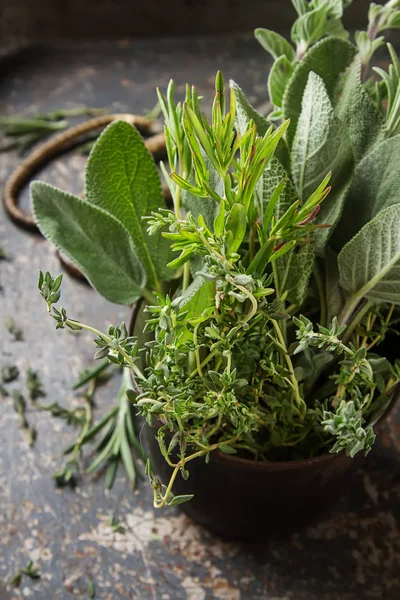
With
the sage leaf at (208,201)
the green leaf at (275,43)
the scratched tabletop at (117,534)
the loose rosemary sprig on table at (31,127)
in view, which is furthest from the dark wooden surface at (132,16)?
the sage leaf at (208,201)

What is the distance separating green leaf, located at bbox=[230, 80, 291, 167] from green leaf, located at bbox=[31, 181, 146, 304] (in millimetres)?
105

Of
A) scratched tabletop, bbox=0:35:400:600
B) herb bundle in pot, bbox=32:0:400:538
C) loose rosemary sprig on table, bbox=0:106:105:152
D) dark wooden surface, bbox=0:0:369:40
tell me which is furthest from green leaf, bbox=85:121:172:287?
dark wooden surface, bbox=0:0:369:40

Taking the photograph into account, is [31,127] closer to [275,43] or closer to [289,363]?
[275,43]

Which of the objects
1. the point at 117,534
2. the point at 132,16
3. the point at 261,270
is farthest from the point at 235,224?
the point at 132,16

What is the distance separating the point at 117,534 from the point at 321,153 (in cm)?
33

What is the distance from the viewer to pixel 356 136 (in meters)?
0.43

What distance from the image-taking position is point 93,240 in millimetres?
451

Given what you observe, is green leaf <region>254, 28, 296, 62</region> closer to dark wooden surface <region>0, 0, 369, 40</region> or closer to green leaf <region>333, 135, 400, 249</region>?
green leaf <region>333, 135, 400, 249</region>

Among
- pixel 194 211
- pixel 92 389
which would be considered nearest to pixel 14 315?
pixel 92 389

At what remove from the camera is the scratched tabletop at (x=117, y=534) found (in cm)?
52

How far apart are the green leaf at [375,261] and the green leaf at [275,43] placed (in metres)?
0.16

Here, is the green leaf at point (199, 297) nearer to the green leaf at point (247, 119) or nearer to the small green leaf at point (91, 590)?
the green leaf at point (247, 119)

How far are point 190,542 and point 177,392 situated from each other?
0.23m

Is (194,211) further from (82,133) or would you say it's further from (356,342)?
(82,133)
